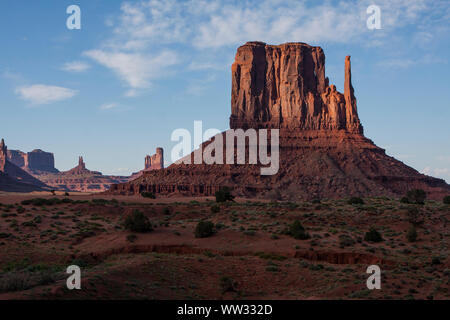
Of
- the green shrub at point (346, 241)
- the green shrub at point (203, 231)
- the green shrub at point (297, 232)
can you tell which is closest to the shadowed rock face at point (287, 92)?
the green shrub at point (346, 241)

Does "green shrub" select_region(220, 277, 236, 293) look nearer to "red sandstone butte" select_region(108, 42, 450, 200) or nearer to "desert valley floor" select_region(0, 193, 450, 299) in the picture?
"desert valley floor" select_region(0, 193, 450, 299)

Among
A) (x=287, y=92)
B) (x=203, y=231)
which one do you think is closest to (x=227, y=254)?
(x=203, y=231)

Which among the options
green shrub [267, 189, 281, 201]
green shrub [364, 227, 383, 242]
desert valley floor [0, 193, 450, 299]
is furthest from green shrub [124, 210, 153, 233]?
green shrub [267, 189, 281, 201]

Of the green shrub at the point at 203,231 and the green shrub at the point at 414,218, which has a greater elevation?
the green shrub at the point at 414,218

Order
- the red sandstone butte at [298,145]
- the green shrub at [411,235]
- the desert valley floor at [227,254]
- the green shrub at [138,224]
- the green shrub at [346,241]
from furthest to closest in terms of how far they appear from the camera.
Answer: the red sandstone butte at [298,145]
the green shrub at [138,224]
the green shrub at [411,235]
the green shrub at [346,241]
the desert valley floor at [227,254]

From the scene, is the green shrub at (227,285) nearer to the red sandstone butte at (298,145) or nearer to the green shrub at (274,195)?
the green shrub at (274,195)

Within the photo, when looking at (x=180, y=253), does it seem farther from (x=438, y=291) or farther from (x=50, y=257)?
(x=438, y=291)
